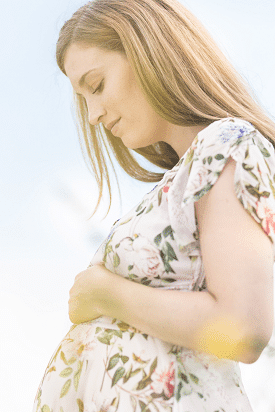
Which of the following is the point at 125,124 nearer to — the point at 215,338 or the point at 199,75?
the point at 199,75

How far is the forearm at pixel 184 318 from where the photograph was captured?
70 cm

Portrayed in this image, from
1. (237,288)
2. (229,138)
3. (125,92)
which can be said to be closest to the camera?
(237,288)

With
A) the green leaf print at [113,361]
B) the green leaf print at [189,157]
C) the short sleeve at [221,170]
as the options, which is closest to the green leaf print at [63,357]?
the green leaf print at [113,361]

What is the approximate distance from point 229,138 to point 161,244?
0.75 ft

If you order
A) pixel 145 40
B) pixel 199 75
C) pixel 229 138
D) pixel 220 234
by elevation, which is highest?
pixel 145 40

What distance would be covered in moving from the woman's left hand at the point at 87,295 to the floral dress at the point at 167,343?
30 mm

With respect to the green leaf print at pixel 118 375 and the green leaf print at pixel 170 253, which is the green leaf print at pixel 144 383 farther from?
the green leaf print at pixel 170 253

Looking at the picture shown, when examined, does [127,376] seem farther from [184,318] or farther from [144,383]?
[184,318]

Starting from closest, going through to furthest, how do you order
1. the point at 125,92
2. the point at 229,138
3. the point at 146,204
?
the point at 229,138 < the point at 146,204 < the point at 125,92

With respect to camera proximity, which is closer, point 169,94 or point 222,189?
point 222,189

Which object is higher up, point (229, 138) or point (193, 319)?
point (229, 138)

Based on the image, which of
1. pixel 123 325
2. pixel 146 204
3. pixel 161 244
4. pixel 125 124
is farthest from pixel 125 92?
pixel 123 325

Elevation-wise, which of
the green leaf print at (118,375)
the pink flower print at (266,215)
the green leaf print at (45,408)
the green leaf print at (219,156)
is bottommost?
the green leaf print at (118,375)

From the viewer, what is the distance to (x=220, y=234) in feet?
2.39
